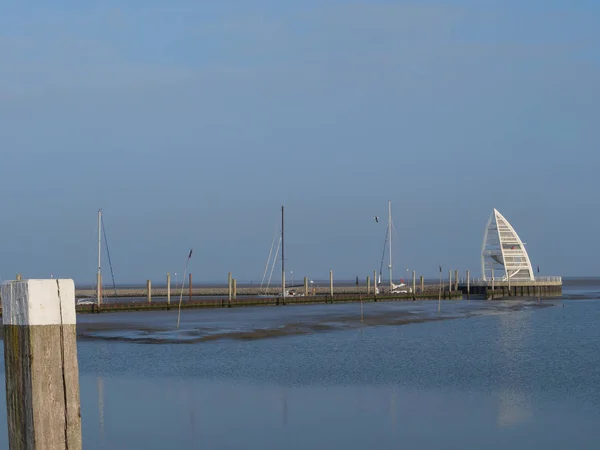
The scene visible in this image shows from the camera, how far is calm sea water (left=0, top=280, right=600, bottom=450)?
19.1m

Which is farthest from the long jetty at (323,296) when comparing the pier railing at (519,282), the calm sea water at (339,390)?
the calm sea water at (339,390)

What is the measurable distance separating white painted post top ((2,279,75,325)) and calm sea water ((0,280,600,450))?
42.4ft

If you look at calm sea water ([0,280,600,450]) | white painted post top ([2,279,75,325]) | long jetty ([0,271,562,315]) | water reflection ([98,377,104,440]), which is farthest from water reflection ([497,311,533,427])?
long jetty ([0,271,562,315])

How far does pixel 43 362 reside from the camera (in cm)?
568

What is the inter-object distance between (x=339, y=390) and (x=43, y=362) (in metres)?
21.2

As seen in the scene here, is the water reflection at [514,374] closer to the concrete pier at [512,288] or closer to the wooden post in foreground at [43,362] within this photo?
the wooden post in foreground at [43,362]

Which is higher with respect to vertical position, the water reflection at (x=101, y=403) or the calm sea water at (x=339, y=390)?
the water reflection at (x=101, y=403)

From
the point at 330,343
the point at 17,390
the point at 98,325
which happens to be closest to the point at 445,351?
the point at 330,343

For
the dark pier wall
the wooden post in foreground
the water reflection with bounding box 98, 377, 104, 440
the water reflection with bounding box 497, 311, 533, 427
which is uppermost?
the wooden post in foreground

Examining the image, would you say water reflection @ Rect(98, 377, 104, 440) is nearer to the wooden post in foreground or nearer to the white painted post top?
the wooden post in foreground

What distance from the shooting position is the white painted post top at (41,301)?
555cm

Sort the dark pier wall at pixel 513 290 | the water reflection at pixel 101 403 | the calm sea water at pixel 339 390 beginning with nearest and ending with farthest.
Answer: the calm sea water at pixel 339 390, the water reflection at pixel 101 403, the dark pier wall at pixel 513 290

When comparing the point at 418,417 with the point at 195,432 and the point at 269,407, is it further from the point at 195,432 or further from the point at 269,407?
the point at 195,432

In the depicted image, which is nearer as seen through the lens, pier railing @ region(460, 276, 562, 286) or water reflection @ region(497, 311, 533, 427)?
water reflection @ region(497, 311, 533, 427)
